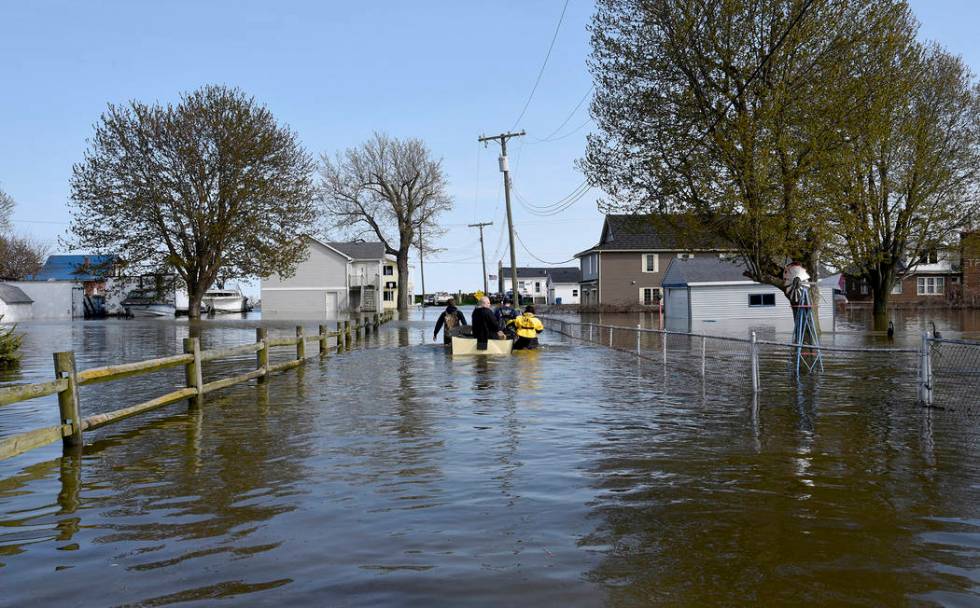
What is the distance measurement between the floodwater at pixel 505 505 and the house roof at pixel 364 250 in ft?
222

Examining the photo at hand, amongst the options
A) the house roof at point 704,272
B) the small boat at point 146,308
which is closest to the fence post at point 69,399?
the house roof at point 704,272

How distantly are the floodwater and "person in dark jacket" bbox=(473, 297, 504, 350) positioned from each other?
9.02 m

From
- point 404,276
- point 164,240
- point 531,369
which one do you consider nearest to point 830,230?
point 531,369

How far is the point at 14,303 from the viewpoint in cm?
6353

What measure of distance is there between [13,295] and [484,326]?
55.0 m

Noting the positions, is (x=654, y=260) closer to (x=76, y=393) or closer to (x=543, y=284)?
(x=543, y=284)

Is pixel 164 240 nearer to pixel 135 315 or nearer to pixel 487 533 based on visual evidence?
pixel 135 315

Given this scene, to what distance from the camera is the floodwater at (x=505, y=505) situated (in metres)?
4.98

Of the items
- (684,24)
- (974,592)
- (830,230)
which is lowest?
(974,592)

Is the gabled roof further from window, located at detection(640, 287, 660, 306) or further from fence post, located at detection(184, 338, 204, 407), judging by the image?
fence post, located at detection(184, 338, 204, 407)

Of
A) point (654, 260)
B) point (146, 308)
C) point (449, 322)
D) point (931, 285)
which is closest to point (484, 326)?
point (449, 322)

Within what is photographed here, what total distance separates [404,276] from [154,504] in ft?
235

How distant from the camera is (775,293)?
5184 centimetres

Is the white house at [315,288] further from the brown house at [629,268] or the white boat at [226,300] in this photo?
the brown house at [629,268]
